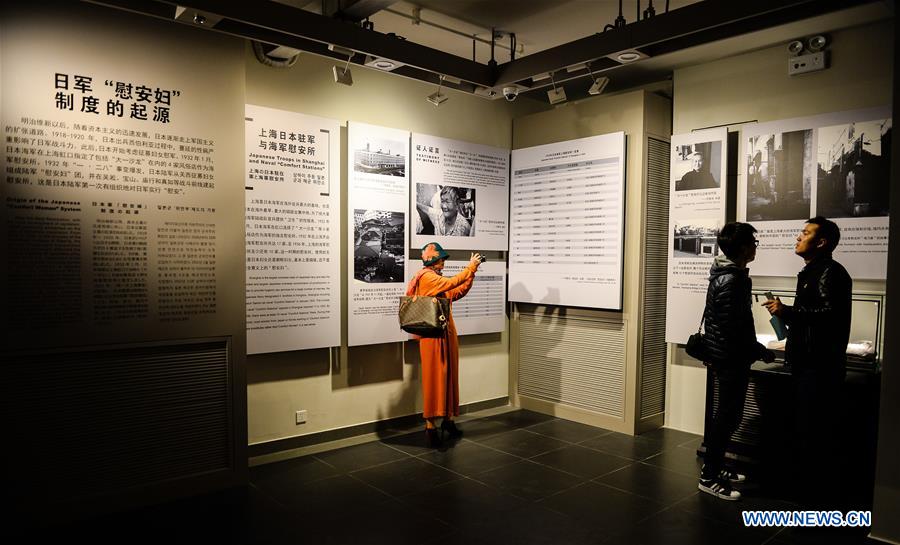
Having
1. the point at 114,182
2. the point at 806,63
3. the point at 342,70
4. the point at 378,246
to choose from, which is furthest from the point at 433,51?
the point at 806,63

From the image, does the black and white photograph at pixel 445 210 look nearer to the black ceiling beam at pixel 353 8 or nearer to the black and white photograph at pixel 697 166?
the black ceiling beam at pixel 353 8

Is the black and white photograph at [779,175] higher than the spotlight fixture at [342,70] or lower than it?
lower

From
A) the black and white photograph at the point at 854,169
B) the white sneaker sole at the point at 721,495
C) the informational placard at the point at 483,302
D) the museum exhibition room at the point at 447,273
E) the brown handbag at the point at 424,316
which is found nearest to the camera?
the museum exhibition room at the point at 447,273

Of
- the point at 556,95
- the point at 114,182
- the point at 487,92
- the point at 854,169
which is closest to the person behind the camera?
the point at 114,182

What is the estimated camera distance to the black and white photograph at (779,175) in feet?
14.7

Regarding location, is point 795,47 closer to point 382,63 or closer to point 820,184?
point 820,184

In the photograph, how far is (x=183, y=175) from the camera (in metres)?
3.69

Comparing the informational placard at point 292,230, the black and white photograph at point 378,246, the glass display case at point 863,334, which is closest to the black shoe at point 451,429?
the informational placard at point 292,230

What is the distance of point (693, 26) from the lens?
344 cm

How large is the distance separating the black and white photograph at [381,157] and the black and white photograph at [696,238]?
253cm

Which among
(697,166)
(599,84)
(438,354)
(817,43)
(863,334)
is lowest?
(438,354)

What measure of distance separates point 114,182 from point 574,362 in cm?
416

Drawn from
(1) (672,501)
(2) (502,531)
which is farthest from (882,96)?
(2) (502,531)

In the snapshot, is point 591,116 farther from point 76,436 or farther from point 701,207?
point 76,436
